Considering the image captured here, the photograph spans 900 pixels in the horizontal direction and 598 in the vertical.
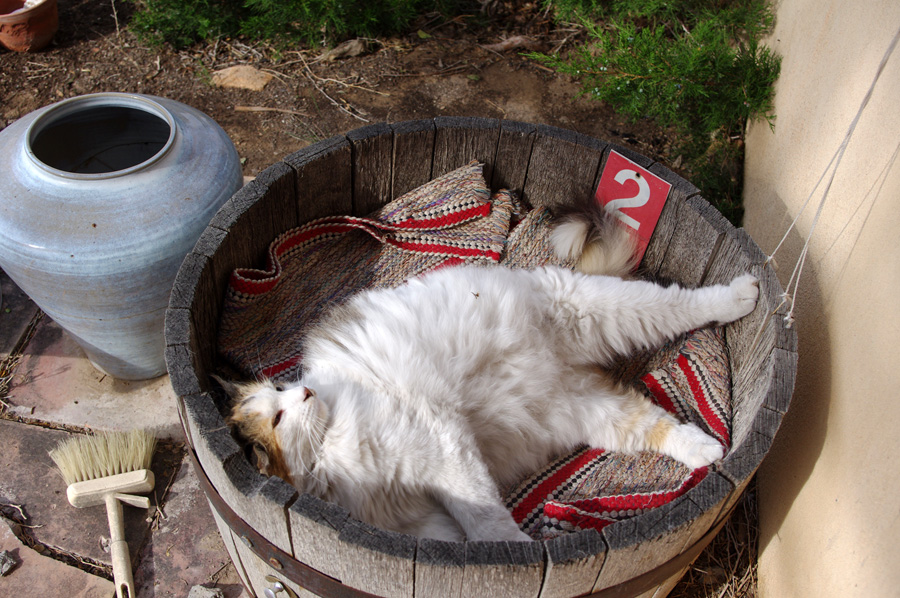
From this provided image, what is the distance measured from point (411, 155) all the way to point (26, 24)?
8.59ft

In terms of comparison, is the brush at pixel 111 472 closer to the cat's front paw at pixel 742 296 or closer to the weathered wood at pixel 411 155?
the weathered wood at pixel 411 155

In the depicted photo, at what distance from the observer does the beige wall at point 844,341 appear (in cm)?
137

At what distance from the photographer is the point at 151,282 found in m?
2.05

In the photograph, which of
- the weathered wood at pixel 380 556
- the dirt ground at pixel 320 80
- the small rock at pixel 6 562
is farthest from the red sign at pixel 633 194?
the small rock at pixel 6 562

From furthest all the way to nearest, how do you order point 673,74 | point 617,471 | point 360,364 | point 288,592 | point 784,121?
1. point 673,74
2. point 784,121
3. point 617,471
4. point 360,364
5. point 288,592

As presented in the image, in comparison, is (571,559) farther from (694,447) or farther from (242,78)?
(242,78)

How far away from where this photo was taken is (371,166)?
228 cm

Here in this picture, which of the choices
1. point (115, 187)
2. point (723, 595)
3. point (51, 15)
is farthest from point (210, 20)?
point (723, 595)

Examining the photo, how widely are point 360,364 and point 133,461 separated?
0.94 m

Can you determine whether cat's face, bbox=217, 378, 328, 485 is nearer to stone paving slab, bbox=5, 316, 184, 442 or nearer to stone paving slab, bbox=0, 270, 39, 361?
stone paving slab, bbox=5, 316, 184, 442

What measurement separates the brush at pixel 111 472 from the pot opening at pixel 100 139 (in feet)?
3.00

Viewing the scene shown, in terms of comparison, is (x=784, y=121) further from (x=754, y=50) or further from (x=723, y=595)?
(x=723, y=595)

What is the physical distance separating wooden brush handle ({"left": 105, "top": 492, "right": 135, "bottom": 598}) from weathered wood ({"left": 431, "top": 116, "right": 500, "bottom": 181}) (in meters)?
1.49

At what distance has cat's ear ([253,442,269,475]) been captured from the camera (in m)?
1.47
